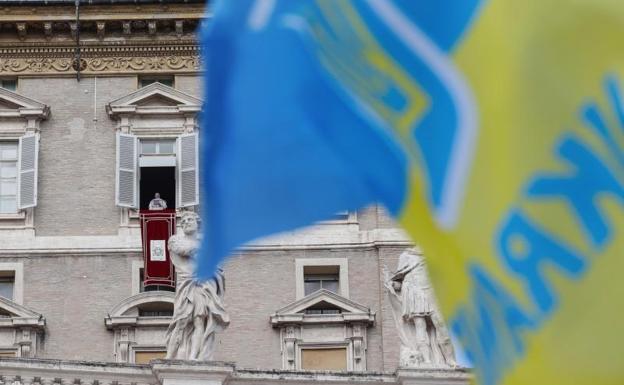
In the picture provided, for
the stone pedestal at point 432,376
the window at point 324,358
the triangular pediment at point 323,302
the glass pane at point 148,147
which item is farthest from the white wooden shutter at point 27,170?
the stone pedestal at point 432,376

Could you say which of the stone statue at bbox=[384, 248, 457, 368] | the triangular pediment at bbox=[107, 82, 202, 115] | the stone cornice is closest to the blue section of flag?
the stone statue at bbox=[384, 248, 457, 368]

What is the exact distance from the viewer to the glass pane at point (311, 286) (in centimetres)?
4509

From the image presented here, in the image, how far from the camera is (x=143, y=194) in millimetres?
46000

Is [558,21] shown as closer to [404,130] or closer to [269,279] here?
[404,130]

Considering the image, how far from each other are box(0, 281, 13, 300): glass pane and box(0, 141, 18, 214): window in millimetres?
1632

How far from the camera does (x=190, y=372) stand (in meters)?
33.8

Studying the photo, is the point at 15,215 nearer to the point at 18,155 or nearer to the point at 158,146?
the point at 18,155

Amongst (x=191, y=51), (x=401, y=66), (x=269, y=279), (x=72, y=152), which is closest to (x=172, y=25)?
(x=191, y=51)

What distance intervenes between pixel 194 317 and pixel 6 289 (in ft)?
36.4

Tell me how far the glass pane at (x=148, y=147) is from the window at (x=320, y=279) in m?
4.45

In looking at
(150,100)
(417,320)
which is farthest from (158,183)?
(417,320)

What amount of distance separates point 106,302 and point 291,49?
30776 millimetres

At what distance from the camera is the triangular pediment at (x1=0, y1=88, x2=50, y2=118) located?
153 ft

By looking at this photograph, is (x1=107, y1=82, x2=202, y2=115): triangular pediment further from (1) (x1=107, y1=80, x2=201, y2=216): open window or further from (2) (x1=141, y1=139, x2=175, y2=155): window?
(2) (x1=141, y1=139, x2=175, y2=155): window
